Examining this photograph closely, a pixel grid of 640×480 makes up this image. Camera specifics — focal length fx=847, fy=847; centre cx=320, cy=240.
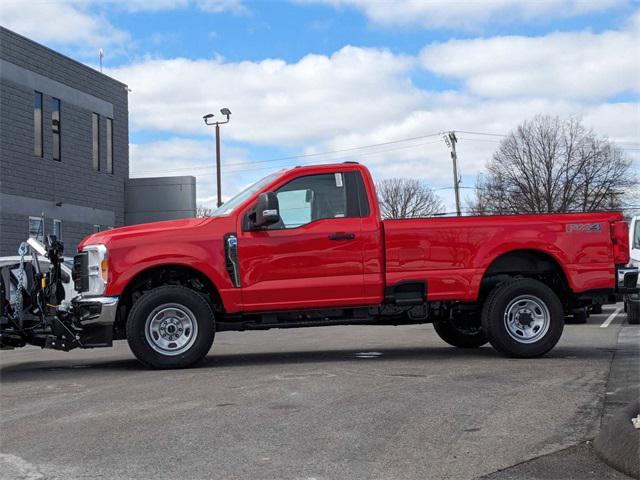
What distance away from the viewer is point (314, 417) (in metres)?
6.33

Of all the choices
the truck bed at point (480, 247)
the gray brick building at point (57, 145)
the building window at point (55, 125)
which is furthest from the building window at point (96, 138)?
the truck bed at point (480, 247)

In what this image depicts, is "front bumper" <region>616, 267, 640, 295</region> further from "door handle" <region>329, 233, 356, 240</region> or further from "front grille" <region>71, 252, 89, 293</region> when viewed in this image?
"front grille" <region>71, 252, 89, 293</region>

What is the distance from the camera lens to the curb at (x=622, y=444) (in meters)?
4.61

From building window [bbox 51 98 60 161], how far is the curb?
26.3m

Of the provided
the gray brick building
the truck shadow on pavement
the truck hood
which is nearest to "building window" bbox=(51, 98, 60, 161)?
the gray brick building

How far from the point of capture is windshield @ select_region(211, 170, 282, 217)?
9.68 meters

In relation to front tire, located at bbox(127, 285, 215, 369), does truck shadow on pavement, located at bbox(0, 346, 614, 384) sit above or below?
below

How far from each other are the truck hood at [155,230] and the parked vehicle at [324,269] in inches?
0.7

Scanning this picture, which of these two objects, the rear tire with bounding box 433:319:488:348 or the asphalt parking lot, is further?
the rear tire with bounding box 433:319:488:348

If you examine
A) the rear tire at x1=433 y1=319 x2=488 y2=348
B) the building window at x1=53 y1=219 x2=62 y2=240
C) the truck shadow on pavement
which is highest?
the building window at x1=53 y1=219 x2=62 y2=240

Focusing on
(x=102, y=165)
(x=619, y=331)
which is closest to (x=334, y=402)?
(x=619, y=331)

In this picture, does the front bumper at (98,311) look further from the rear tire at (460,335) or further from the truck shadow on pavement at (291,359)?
the rear tire at (460,335)

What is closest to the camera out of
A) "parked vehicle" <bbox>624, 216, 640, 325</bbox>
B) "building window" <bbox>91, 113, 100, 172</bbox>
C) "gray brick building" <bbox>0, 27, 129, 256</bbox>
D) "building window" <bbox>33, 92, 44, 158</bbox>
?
"parked vehicle" <bbox>624, 216, 640, 325</bbox>

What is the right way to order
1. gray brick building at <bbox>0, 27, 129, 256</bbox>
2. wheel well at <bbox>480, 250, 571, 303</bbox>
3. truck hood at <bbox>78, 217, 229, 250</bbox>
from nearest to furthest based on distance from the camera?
1. truck hood at <bbox>78, 217, 229, 250</bbox>
2. wheel well at <bbox>480, 250, 571, 303</bbox>
3. gray brick building at <bbox>0, 27, 129, 256</bbox>
